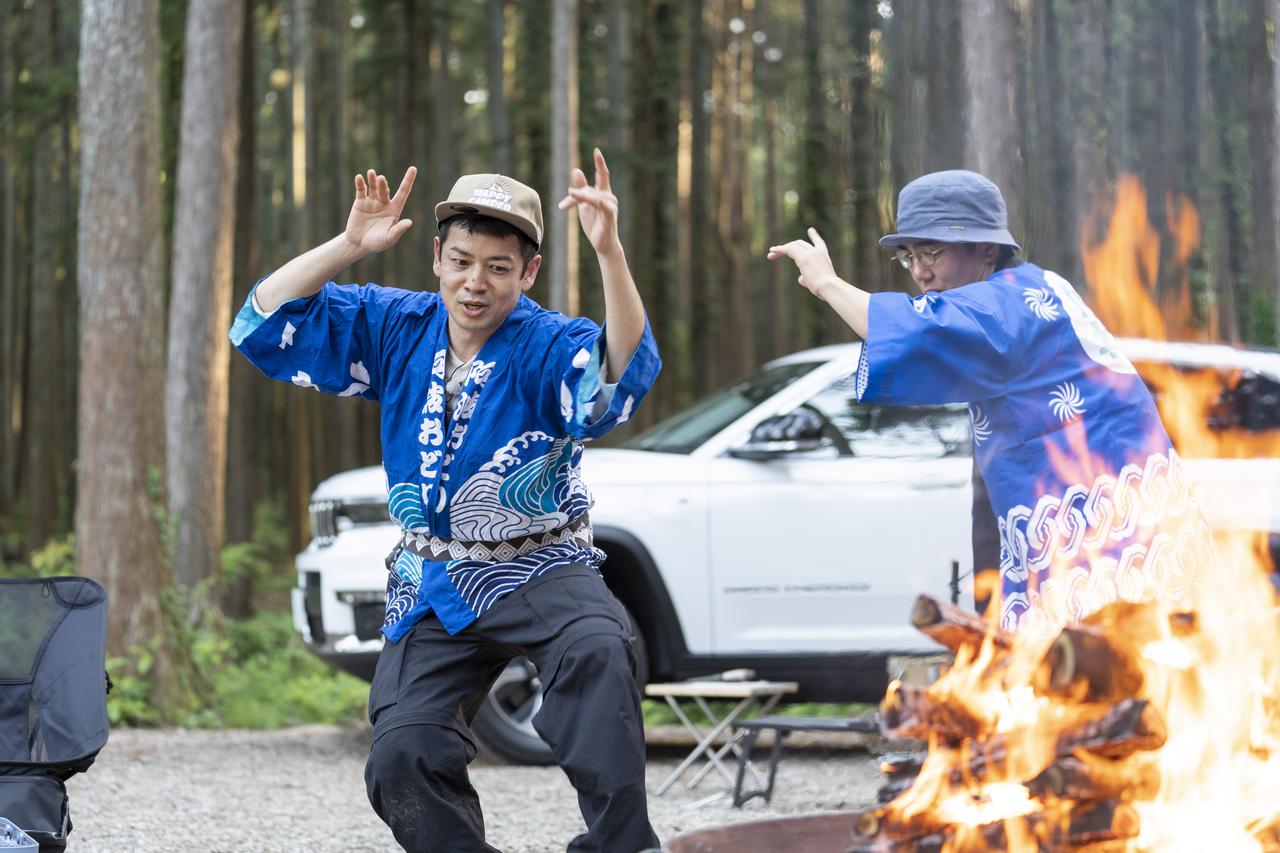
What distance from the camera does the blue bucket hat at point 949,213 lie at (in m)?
3.95

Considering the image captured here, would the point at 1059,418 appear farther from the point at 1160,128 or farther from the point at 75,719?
the point at 1160,128

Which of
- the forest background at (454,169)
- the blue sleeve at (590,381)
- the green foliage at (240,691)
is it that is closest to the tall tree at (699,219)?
the forest background at (454,169)

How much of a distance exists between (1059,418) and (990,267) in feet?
1.69

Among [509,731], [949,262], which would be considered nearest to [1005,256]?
[949,262]

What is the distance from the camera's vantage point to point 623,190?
2183cm

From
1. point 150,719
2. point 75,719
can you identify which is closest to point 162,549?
point 150,719

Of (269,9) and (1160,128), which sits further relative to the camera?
(269,9)

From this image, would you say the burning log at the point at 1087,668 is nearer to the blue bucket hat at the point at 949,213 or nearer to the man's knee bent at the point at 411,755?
the blue bucket hat at the point at 949,213

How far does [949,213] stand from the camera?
3949 millimetres

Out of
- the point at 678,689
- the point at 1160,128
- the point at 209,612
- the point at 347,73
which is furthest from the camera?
the point at 347,73

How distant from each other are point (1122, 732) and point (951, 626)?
0.39 m

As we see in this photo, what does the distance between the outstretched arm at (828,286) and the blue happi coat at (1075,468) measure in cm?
35

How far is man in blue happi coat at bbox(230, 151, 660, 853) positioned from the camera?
3.55 meters

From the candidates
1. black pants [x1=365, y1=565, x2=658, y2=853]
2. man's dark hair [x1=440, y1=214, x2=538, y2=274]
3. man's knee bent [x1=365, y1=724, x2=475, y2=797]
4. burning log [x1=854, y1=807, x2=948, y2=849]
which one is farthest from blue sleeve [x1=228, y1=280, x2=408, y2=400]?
burning log [x1=854, y1=807, x2=948, y2=849]
